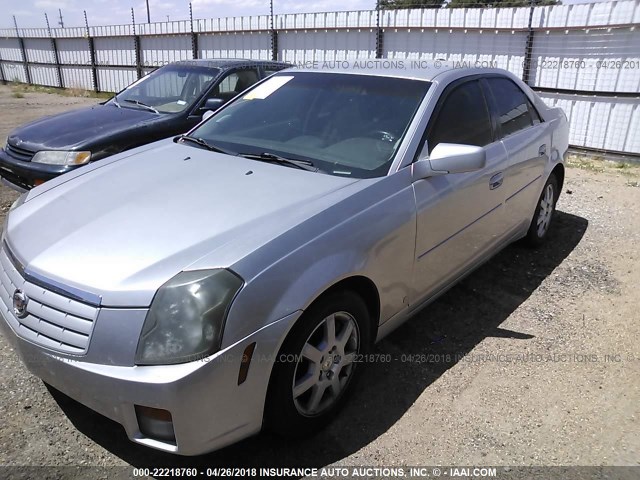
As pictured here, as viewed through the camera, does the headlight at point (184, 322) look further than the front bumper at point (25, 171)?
No

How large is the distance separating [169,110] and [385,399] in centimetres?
457

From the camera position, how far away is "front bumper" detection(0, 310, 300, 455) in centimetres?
196

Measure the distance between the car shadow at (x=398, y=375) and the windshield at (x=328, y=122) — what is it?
123 cm

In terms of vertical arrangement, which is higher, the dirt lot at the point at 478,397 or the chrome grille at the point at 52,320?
the chrome grille at the point at 52,320

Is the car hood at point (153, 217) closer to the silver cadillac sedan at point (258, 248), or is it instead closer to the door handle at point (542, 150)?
the silver cadillac sedan at point (258, 248)

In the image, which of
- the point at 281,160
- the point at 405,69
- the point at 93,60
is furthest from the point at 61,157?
the point at 93,60

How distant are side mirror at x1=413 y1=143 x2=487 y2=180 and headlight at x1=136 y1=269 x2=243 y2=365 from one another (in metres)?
1.44

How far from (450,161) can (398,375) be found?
4.22 feet

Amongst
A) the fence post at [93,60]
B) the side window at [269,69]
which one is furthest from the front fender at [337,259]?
the fence post at [93,60]

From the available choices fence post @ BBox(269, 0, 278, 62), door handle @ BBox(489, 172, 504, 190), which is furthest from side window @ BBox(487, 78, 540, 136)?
fence post @ BBox(269, 0, 278, 62)

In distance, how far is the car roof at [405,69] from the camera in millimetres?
3445

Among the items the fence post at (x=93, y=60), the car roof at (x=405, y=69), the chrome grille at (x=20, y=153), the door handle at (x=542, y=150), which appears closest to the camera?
the car roof at (x=405, y=69)

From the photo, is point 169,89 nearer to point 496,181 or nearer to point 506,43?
point 496,181

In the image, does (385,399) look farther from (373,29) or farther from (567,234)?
(373,29)
